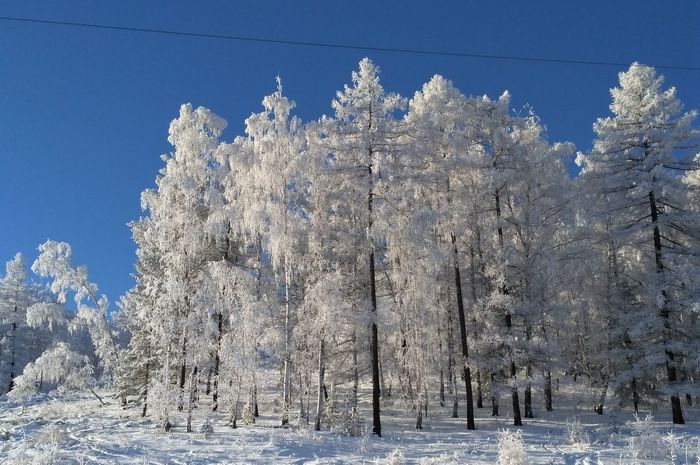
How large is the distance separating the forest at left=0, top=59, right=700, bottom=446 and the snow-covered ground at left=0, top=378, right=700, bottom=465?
1212mm

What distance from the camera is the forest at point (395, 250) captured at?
18.4m

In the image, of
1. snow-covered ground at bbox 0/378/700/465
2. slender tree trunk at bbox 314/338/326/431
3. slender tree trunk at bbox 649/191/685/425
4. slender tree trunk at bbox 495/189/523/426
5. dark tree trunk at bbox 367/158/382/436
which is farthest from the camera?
slender tree trunk at bbox 495/189/523/426

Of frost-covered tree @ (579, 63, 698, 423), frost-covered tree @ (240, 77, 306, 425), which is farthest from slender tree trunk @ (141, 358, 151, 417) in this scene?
frost-covered tree @ (579, 63, 698, 423)

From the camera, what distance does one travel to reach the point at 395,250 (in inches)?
784

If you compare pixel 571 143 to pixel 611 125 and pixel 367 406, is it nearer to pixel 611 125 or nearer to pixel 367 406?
pixel 611 125

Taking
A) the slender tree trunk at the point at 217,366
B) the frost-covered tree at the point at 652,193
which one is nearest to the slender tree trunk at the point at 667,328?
the frost-covered tree at the point at 652,193

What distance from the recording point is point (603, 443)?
1423cm

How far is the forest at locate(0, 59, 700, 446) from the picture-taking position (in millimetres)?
18375

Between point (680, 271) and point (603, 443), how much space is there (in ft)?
27.2

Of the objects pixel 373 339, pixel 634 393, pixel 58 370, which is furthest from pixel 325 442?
pixel 58 370

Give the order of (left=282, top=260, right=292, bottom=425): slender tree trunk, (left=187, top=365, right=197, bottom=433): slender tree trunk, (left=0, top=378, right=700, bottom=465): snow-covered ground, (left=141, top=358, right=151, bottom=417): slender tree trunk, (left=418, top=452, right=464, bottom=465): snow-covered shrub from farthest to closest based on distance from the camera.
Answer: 1. (left=141, top=358, right=151, bottom=417): slender tree trunk
2. (left=282, top=260, right=292, bottom=425): slender tree trunk
3. (left=187, top=365, right=197, bottom=433): slender tree trunk
4. (left=0, top=378, right=700, bottom=465): snow-covered ground
5. (left=418, top=452, right=464, bottom=465): snow-covered shrub

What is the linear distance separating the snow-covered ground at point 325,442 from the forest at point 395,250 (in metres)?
1.21

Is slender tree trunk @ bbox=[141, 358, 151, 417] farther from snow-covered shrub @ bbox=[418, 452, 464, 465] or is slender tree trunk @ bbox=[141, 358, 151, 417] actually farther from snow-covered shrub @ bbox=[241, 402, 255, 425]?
snow-covered shrub @ bbox=[418, 452, 464, 465]

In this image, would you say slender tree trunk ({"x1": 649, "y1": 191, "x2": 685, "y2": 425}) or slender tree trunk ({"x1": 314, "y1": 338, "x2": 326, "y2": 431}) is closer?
slender tree trunk ({"x1": 314, "y1": 338, "x2": 326, "y2": 431})
